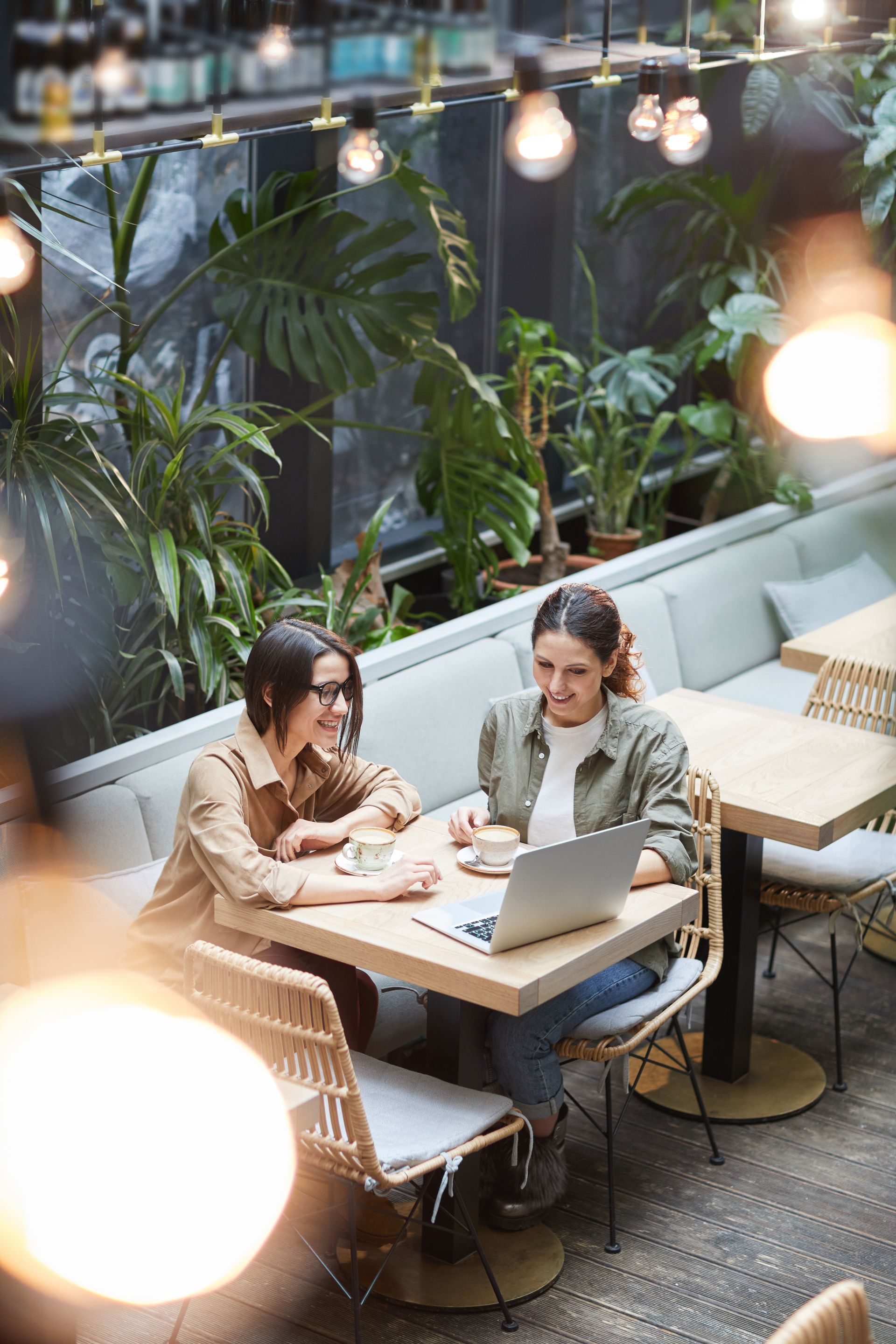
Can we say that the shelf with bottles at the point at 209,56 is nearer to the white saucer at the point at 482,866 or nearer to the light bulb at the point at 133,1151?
the light bulb at the point at 133,1151

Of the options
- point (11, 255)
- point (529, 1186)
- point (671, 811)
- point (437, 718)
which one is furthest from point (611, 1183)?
point (11, 255)

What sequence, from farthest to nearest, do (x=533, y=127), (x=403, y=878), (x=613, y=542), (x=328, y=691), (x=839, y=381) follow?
(x=839, y=381)
(x=613, y=542)
(x=533, y=127)
(x=328, y=691)
(x=403, y=878)

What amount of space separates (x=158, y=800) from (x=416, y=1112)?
111 cm

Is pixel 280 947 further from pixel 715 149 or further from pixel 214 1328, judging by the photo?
pixel 715 149

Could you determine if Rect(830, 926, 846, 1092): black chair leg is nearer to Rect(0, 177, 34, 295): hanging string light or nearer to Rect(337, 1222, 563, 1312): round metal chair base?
Rect(337, 1222, 563, 1312): round metal chair base

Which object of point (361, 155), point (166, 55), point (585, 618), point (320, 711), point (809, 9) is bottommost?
point (320, 711)

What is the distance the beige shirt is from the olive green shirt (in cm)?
26

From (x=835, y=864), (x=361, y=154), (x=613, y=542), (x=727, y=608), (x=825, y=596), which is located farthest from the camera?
(x=613, y=542)

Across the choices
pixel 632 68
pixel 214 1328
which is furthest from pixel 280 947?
pixel 632 68

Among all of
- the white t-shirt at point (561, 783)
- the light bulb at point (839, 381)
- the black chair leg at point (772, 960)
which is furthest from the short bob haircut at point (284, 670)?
the light bulb at point (839, 381)

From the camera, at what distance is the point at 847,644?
15.7 ft

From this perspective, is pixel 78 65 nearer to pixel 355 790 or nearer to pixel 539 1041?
pixel 355 790

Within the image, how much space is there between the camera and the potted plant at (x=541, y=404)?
18.8 ft

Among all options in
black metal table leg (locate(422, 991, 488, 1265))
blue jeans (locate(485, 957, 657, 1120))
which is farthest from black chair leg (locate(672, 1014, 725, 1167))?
black metal table leg (locate(422, 991, 488, 1265))
